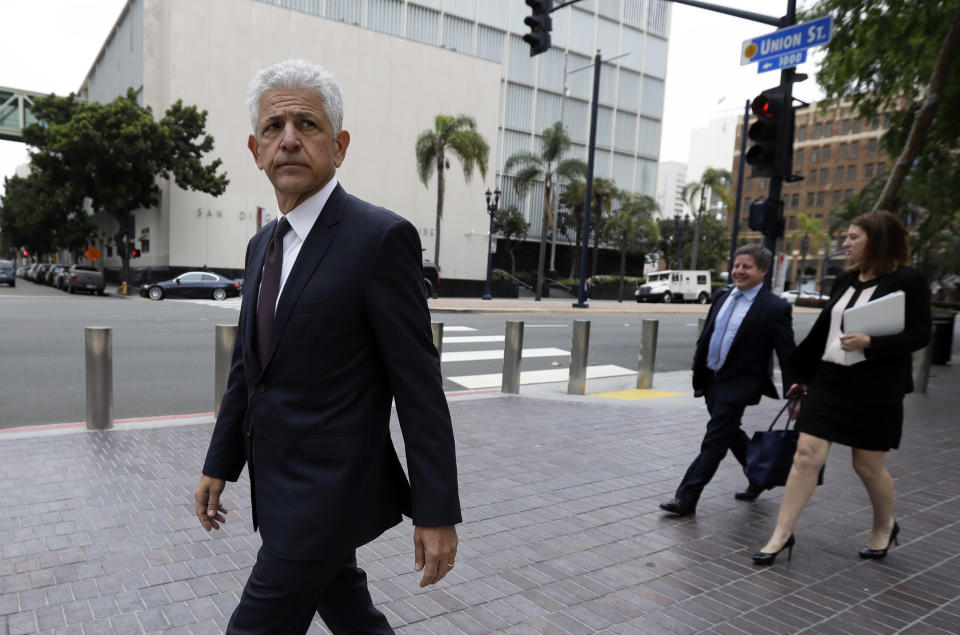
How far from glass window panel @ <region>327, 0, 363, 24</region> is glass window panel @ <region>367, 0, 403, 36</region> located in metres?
0.78

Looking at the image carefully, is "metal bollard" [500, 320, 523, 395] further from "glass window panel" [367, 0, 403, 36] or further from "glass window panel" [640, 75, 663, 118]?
"glass window panel" [640, 75, 663, 118]

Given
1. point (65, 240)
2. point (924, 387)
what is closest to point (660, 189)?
point (65, 240)

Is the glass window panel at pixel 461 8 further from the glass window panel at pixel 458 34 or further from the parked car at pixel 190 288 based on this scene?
the parked car at pixel 190 288

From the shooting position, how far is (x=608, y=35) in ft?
185

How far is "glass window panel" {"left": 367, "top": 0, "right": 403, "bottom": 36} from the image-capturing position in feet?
149

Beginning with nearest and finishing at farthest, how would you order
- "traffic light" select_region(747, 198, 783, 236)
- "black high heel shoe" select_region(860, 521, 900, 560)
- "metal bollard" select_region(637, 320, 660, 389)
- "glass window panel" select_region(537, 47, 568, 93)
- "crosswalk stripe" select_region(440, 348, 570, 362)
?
"black high heel shoe" select_region(860, 521, 900, 560)
"traffic light" select_region(747, 198, 783, 236)
"metal bollard" select_region(637, 320, 660, 389)
"crosswalk stripe" select_region(440, 348, 570, 362)
"glass window panel" select_region(537, 47, 568, 93)

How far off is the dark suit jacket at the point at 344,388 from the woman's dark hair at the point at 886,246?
288 centimetres

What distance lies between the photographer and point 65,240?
4041 centimetres

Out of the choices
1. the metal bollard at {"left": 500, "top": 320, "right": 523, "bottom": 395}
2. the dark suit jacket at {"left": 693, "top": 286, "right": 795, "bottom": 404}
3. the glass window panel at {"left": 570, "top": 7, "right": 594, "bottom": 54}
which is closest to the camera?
the dark suit jacket at {"left": 693, "top": 286, "right": 795, "bottom": 404}

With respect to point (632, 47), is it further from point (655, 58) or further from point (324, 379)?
point (324, 379)

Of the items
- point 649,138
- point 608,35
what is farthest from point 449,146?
point 649,138

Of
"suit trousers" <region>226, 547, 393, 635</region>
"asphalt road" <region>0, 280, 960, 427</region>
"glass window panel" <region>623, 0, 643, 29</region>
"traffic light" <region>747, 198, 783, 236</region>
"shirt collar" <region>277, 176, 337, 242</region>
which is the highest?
"glass window panel" <region>623, 0, 643, 29</region>

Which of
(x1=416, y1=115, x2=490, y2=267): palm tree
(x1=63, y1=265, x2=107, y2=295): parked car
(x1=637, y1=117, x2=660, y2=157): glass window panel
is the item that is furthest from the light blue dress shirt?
(x1=637, y1=117, x2=660, y2=157): glass window panel

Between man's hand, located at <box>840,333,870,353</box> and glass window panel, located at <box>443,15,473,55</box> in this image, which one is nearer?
man's hand, located at <box>840,333,870,353</box>
